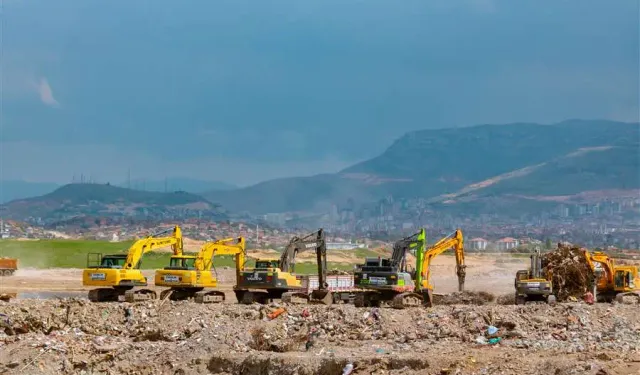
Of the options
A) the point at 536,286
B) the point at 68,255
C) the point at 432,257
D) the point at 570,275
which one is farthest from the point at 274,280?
the point at 68,255

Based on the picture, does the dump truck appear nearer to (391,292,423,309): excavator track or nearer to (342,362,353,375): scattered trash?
(391,292,423,309): excavator track

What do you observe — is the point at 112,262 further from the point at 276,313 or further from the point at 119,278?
the point at 276,313

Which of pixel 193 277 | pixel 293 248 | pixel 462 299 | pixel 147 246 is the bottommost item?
pixel 462 299

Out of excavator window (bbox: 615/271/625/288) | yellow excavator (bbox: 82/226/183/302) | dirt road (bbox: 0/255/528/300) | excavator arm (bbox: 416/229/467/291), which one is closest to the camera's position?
excavator arm (bbox: 416/229/467/291)

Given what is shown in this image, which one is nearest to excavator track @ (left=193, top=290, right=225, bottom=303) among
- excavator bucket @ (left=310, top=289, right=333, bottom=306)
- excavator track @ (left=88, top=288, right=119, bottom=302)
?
excavator track @ (left=88, top=288, right=119, bottom=302)

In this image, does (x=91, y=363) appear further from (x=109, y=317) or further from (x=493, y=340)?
(x=493, y=340)

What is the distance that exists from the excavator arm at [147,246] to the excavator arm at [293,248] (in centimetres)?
523

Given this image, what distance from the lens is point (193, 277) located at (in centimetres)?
3906

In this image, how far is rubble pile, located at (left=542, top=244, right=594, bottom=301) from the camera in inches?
1565

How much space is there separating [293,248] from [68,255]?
5004 centimetres

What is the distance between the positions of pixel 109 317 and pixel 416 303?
11457 mm

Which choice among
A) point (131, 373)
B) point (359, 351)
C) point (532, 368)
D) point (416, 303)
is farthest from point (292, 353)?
point (416, 303)

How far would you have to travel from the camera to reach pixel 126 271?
3925 cm

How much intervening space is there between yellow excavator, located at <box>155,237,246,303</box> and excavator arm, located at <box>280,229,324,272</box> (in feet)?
6.51
